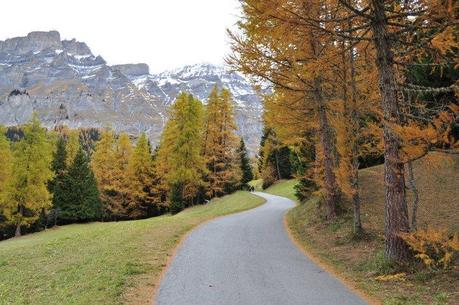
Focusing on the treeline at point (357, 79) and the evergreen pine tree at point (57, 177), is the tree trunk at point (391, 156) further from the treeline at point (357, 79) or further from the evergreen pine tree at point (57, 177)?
the evergreen pine tree at point (57, 177)

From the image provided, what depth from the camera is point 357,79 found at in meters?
14.1

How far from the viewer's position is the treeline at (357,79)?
8617 millimetres

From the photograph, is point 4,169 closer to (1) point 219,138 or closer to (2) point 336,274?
(1) point 219,138

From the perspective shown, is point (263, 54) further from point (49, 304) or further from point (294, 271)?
point (49, 304)

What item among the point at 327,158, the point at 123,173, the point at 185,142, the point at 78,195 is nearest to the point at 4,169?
the point at 78,195

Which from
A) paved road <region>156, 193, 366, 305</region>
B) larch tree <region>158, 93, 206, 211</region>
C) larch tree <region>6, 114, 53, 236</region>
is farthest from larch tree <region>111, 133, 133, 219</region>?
paved road <region>156, 193, 366, 305</region>

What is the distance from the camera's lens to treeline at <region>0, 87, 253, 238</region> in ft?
119

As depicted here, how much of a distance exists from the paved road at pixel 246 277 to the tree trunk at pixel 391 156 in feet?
5.39

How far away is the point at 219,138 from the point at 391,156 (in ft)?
108

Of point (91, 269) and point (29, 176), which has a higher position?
point (29, 176)

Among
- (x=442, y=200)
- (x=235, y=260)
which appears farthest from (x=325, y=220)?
(x=235, y=260)

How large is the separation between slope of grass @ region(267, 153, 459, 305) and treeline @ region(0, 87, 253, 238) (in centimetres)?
1773

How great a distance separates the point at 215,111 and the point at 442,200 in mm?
26706

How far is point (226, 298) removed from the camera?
796cm
